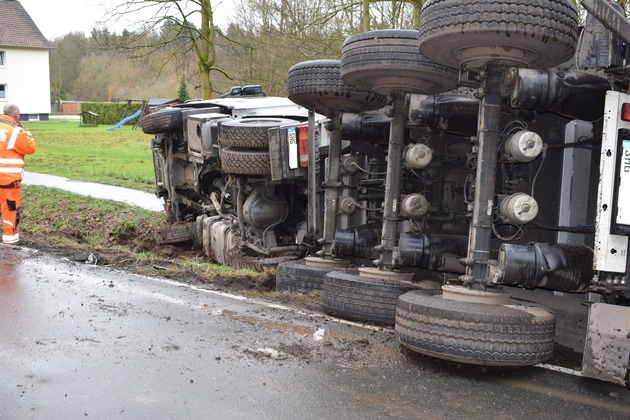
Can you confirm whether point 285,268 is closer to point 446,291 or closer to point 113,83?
point 446,291

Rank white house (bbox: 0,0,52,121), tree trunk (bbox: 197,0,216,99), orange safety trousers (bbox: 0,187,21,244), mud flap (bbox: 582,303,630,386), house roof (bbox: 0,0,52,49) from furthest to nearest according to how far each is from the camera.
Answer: house roof (bbox: 0,0,52,49), white house (bbox: 0,0,52,121), tree trunk (bbox: 197,0,216,99), orange safety trousers (bbox: 0,187,21,244), mud flap (bbox: 582,303,630,386)

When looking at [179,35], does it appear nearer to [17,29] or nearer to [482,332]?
[482,332]

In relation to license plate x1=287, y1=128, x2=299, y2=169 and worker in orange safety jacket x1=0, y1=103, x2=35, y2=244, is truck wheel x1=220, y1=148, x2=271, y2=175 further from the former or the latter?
worker in orange safety jacket x1=0, y1=103, x2=35, y2=244

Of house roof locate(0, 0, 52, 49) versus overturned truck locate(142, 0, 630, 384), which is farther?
house roof locate(0, 0, 52, 49)

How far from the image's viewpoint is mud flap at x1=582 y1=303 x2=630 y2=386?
11.1ft

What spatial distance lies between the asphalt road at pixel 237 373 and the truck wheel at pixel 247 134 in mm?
2072

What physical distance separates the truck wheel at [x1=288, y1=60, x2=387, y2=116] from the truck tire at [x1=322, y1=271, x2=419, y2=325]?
5.36 feet

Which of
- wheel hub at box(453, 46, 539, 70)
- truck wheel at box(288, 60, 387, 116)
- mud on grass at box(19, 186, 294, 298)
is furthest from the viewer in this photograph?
mud on grass at box(19, 186, 294, 298)

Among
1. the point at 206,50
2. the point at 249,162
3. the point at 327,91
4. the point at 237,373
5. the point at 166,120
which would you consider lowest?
the point at 237,373

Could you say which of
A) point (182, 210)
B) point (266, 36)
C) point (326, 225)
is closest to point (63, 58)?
point (266, 36)

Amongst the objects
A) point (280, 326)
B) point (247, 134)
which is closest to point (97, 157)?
A: point (247, 134)

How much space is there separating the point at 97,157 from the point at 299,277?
67.2ft

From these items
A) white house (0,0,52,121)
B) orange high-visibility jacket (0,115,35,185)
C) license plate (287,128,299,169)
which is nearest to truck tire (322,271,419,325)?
license plate (287,128,299,169)

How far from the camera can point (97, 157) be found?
24.7 meters
